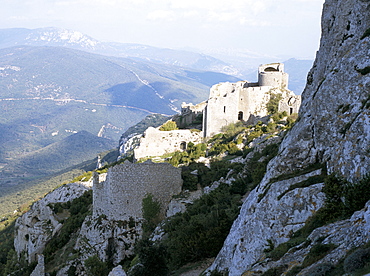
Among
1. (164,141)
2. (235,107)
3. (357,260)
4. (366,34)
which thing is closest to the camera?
(357,260)

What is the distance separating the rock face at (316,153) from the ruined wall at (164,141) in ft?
78.1

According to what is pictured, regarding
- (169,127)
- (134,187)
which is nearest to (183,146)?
(169,127)

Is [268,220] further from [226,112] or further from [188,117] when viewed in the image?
[188,117]

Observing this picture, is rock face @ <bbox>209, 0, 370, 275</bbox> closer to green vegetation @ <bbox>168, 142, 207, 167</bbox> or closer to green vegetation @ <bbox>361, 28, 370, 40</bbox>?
green vegetation @ <bbox>361, 28, 370, 40</bbox>

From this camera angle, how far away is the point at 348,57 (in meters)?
11.8

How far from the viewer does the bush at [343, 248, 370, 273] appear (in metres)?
6.55

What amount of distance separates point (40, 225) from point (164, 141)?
13.1m

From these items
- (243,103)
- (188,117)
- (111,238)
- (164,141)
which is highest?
(243,103)

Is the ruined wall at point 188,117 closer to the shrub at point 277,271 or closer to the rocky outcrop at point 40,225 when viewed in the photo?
the rocky outcrop at point 40,225

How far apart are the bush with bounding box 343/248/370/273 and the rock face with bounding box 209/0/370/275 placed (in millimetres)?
2796


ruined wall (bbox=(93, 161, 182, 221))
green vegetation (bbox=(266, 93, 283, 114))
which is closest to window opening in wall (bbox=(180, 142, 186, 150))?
green vegetation (bbox=(266, 93, 283, 114))

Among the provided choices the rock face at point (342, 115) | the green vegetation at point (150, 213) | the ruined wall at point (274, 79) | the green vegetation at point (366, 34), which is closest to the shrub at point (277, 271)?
the rock face at point (342, 115)

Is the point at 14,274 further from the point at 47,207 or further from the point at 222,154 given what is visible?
the point at 222,154

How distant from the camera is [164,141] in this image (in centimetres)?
3669
